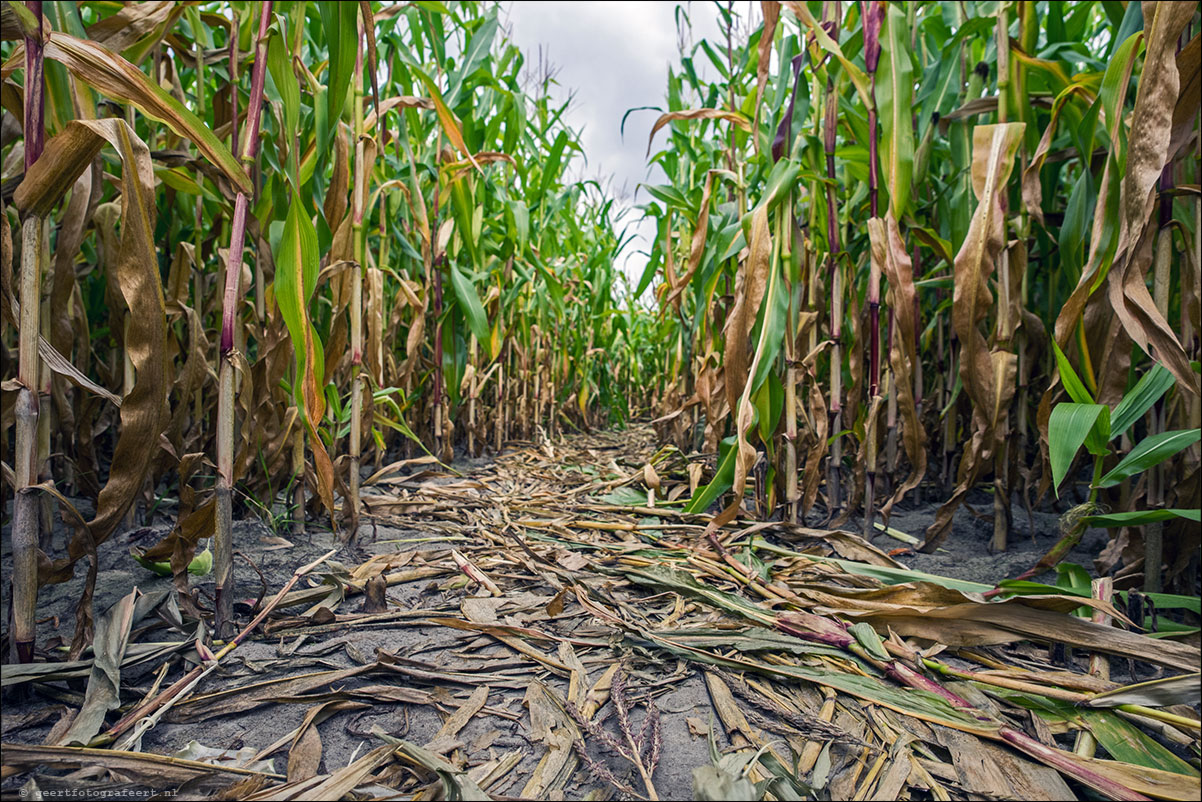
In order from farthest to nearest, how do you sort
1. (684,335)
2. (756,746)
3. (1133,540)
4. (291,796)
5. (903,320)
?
(684,335)
(903,320)
(1133,540)
(756,746)
(291,796)

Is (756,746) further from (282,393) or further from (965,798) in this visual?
(282,393)

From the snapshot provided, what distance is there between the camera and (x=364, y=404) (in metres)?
1.41

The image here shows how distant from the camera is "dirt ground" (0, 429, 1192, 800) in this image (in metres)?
0.61

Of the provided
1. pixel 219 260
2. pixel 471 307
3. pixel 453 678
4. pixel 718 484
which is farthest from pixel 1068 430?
pixel 219 260

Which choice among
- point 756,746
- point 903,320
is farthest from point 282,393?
point 903,320

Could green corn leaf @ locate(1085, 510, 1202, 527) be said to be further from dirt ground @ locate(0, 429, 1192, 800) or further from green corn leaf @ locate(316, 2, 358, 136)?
green corn leaf @ locate(316, 2, 358, 136)

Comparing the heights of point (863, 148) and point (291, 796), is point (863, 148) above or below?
above

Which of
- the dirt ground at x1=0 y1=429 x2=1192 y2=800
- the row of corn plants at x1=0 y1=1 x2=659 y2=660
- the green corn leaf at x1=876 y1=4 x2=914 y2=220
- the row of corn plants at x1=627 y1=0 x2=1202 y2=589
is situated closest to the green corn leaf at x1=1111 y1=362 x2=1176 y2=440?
the row of corn plants at x1=627 y1=0 x2=1202 y2=589

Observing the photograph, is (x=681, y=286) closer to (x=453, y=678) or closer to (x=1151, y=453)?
(x=1151, y=453)

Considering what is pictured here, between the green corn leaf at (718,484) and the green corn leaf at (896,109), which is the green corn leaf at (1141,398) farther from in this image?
the green corn leaf at (718,484)

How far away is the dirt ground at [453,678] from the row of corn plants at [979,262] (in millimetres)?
284

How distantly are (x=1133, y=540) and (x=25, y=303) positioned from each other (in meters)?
1.63

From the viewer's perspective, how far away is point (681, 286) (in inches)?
65.8

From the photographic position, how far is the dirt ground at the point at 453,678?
0.61m
